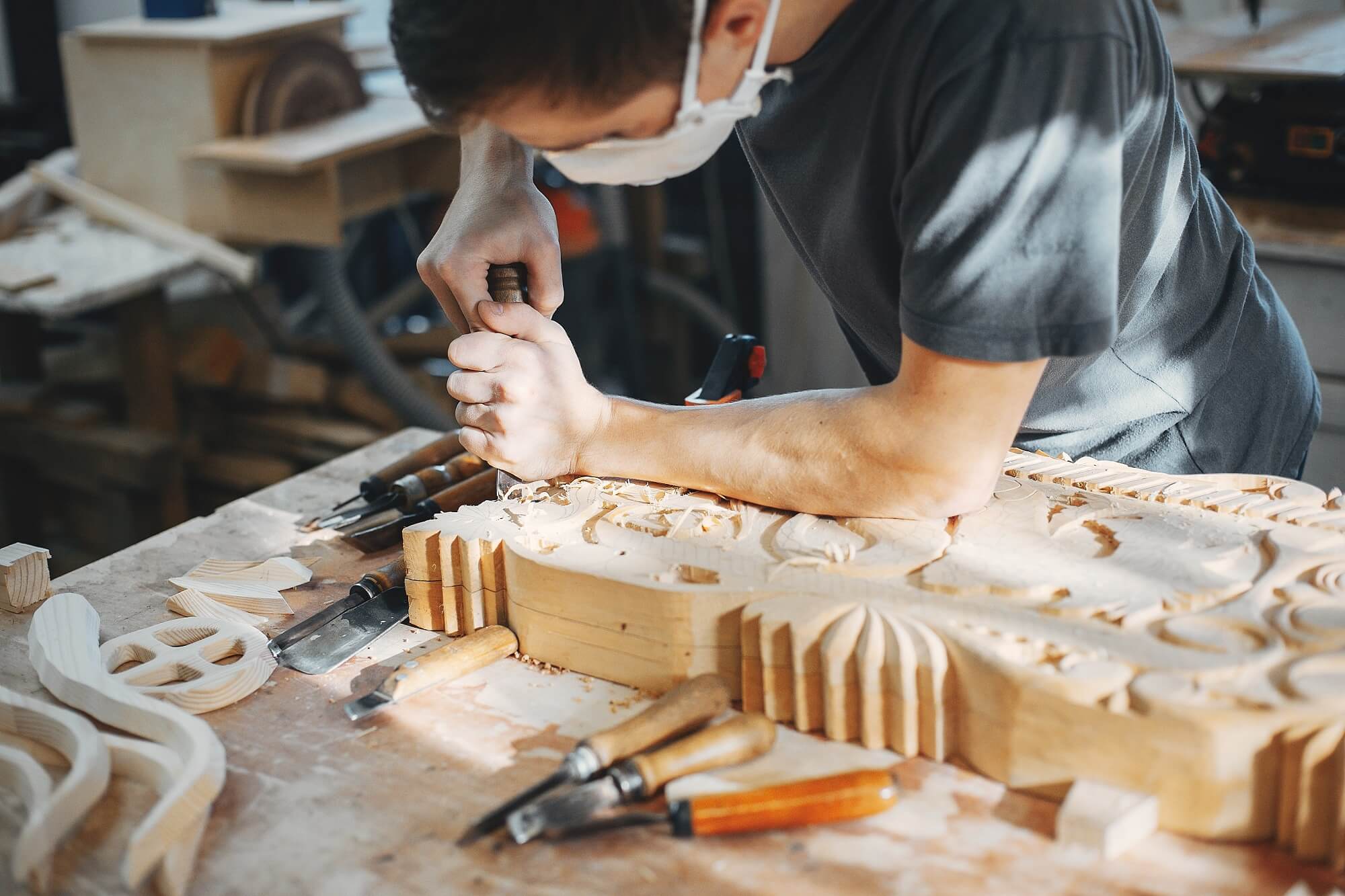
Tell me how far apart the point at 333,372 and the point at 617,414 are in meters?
2.85

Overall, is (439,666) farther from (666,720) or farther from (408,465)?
(408,465)

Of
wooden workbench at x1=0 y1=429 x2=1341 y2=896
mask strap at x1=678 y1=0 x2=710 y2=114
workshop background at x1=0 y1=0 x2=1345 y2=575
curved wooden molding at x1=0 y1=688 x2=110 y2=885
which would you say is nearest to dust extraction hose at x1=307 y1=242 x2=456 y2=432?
workshop background at x1=0 y1=0 x2=1345 y2=575

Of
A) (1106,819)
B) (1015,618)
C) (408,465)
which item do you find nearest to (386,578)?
(408,465)

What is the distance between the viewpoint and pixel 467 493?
1691mm

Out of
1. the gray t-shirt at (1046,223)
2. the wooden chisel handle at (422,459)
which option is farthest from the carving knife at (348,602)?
the gray t-shirt at (1046,223)

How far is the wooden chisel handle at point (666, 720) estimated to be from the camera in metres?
1.19

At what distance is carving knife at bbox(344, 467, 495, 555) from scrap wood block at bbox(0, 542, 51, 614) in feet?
1.29

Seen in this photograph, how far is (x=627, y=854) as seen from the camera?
111 cm

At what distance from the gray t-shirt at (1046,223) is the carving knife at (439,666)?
2.02 ft

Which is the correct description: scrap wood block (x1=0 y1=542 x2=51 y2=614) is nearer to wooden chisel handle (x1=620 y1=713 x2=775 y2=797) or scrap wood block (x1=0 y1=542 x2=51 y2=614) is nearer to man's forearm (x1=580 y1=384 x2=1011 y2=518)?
man's forearm (x1=580 y1=384 x2=1011 y2=518)

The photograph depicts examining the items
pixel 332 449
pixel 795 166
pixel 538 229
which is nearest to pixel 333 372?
pixel 332 449

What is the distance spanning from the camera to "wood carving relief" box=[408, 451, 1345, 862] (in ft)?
3.56

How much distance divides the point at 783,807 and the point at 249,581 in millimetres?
838

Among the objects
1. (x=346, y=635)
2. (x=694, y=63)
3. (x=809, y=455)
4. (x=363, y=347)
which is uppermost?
(x=694, y=63)
